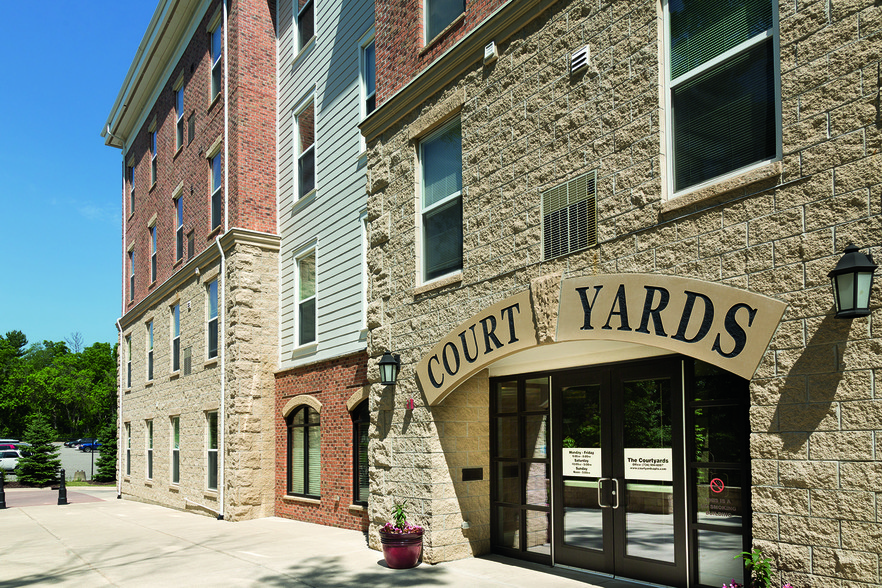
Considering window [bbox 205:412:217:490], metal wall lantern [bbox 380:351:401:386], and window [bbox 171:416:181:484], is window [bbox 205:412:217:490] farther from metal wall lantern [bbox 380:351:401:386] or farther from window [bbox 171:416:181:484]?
metal wall lantern [bbox 380:351:401:386]

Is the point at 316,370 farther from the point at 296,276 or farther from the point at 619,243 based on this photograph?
the point at 619,243

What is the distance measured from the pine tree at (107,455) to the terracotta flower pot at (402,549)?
3147cm

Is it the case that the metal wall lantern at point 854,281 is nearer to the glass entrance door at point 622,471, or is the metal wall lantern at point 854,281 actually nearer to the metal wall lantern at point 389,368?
the glass entrance door at point 622,471

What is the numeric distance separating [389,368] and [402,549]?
250cm

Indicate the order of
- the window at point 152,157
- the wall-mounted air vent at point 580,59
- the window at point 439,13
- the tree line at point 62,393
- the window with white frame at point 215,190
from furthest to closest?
the tree line at point 62,393, the window at point 152,157, the window with white frame at point 215,190, the window at point 439,13, the wall-mounted air vent at point 580,59

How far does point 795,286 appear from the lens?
540 cm

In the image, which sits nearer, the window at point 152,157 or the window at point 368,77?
the window at point 368,77

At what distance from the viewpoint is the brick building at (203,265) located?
16266 millimetres

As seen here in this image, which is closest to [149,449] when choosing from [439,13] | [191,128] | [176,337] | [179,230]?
[176,337]

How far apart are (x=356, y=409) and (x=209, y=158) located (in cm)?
971

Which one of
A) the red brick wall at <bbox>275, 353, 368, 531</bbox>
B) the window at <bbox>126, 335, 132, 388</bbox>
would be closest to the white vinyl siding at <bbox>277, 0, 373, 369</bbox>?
the red brick wall at <bbox>275, 353, 368, 531</bbox>

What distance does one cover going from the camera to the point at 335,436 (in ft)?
44.8

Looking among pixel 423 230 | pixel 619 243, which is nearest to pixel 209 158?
pixel 423 230

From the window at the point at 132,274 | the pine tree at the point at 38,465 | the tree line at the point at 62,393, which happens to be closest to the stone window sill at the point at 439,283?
the window at the point at 132,274
